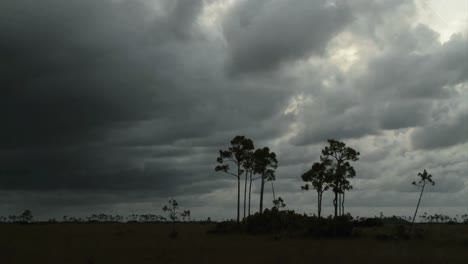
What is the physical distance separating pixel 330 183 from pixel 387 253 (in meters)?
29.2

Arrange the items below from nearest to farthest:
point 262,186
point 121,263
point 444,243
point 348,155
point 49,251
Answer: point 121,263, point 49,251, point 444,243, point 348,155, point 262,186

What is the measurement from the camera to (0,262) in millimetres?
33500

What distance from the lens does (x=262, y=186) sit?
2798 inches

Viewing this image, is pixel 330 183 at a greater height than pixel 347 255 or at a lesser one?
greater

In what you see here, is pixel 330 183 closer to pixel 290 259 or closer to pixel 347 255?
pixel 347 255

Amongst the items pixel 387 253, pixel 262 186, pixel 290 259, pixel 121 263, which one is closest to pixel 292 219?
pixel 262 186

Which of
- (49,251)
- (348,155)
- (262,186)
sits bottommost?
(49,251)

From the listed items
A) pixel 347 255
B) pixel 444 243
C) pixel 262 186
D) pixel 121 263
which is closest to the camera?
pixel 121 263

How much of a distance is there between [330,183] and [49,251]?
130 ft

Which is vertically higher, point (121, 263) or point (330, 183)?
point (330, 183)

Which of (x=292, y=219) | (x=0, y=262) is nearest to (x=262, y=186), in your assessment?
(x=292, y=219)

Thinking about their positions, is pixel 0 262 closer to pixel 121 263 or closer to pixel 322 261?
pixel 121 263

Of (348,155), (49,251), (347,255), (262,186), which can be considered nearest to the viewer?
(347,255)

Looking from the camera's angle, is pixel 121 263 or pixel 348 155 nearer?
pixel 121 263
